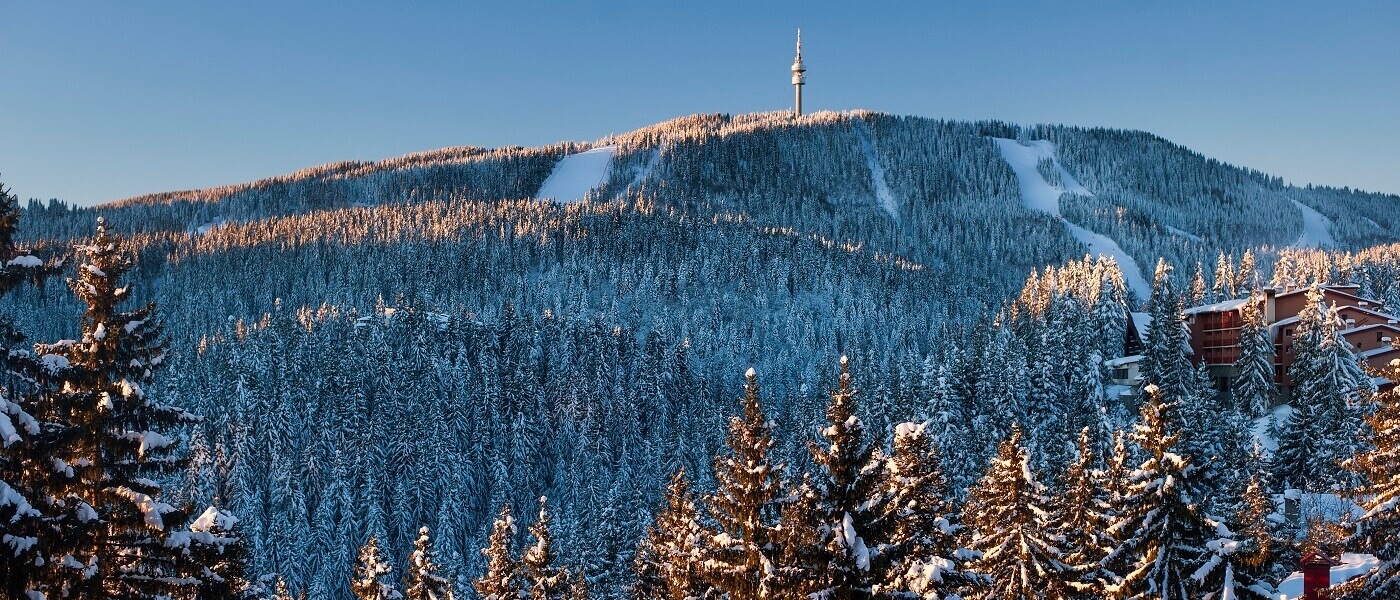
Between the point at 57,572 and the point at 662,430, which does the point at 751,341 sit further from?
the point at 57,572

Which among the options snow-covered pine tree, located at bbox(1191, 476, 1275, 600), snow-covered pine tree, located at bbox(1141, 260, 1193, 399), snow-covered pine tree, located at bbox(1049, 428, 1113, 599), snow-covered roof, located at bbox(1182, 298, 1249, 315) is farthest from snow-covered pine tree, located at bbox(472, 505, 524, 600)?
snow-covered roof, located at bbox(1182, 298, 1249, 315)

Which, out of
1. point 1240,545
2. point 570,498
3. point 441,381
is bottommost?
point 570,498

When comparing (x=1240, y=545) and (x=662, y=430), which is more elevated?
(x=1240, y=545)

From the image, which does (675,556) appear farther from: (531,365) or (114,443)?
(531,365)

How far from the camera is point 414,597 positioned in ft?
85.8

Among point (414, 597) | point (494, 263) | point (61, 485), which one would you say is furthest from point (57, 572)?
point (494, 263)

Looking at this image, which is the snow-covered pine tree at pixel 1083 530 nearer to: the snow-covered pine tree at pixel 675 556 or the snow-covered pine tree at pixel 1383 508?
the snow-covered pine tree at pixel 1383 508

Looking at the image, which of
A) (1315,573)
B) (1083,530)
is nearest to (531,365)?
(1083,530)

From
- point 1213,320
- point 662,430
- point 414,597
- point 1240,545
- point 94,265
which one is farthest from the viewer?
point 662,430

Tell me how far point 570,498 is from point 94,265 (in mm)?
87364

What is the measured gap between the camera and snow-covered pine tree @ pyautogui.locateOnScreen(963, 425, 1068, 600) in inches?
792

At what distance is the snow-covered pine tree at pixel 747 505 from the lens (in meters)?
16.5

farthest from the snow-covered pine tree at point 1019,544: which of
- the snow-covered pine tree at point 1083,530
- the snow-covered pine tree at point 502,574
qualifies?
the snow-covered pine tree at point 502,574

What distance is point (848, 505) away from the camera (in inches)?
619
